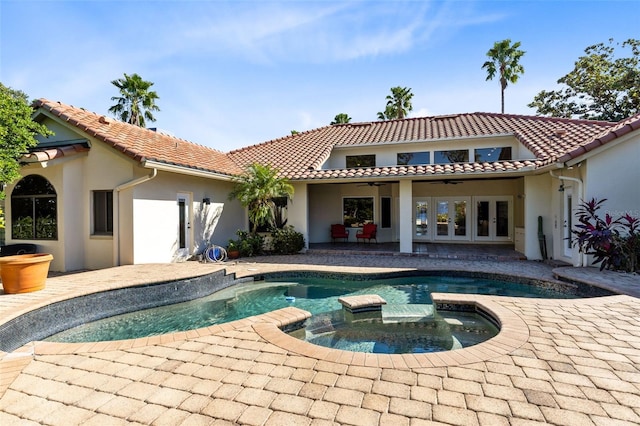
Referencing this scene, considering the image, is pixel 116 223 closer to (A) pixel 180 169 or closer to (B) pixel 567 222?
(A) pixel 180 169

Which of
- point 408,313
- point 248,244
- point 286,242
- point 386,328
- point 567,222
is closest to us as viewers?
point 386,328

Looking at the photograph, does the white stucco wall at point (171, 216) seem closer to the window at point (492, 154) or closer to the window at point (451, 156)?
the window at point (451, 156)

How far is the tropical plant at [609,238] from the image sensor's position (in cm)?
912

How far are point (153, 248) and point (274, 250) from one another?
524 cm

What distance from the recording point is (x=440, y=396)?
10.7 ft

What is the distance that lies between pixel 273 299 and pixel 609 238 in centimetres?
959

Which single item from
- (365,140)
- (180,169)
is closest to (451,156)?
(365,140)

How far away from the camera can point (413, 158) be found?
17.5 meters

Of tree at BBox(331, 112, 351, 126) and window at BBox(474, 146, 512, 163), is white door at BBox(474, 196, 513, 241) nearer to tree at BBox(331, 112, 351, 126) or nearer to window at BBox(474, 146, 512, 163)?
window at BBox(474, 146, 512, 163)

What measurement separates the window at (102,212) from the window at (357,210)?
11.8 meters

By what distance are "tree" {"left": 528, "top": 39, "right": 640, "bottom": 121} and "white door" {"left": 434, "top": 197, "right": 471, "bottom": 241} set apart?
52.6 feet

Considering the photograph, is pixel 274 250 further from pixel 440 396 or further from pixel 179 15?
pixel 440 396

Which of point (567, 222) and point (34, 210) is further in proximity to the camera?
point (567, 222)

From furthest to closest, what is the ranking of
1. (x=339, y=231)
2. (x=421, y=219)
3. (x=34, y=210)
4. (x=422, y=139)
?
(x=421, y=219), (x=339, y=231), (x=422, y=139), (x=34, y=210)
